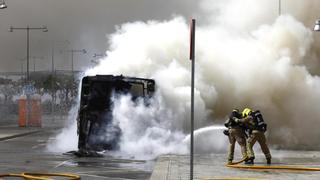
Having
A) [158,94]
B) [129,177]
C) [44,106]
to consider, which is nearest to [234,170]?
[129,177]

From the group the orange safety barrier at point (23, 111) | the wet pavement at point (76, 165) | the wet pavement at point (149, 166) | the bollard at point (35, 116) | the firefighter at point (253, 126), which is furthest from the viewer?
the bollard at point (35, 116)

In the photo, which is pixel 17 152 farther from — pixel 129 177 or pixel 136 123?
pixel 129 177

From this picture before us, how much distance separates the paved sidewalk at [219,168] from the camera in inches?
464

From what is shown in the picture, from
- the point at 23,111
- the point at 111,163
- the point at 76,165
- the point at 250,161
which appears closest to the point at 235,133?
the point at 250,161

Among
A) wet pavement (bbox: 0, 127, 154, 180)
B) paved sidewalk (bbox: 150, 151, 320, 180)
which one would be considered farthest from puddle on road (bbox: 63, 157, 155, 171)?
paved sidewalk (bbox: 150, 151, 320, 180)

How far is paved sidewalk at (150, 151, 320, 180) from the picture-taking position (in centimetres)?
1179

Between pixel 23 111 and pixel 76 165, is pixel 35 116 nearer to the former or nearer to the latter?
pixel 23 111

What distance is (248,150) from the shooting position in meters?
14.4

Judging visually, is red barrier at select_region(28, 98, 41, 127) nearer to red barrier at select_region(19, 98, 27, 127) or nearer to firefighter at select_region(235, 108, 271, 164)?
red barrier at select_region(19, 98, 27, 127)

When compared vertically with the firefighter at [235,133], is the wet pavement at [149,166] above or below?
below

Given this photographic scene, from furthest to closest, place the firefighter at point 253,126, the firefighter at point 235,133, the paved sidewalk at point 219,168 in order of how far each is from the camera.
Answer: the firefighter at point 235,133
the firefighter at point 253,126
the paved sidewalk at point 219,168

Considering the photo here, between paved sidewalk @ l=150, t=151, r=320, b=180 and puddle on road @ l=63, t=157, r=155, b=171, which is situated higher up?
paved sidewalk @ l=150, t=151, r=320, b=180

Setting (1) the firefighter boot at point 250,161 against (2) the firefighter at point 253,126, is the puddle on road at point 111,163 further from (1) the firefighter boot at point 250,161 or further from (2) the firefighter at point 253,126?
(2) the firefighter at point 253,126

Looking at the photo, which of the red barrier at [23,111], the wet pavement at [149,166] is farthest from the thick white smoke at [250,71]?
the red barrier at [23,111]
